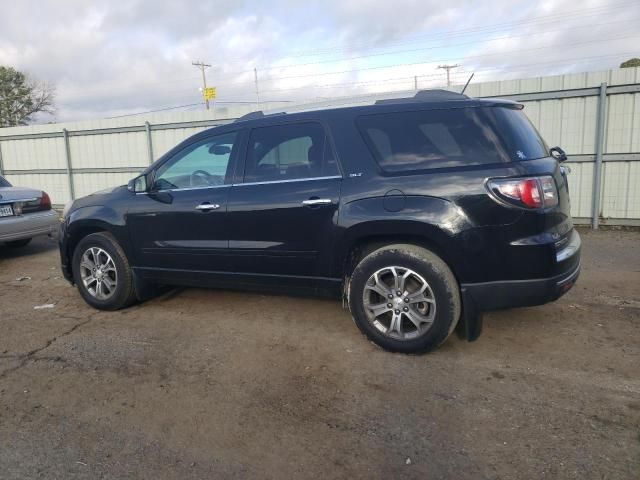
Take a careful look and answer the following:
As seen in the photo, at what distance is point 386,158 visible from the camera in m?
3.86

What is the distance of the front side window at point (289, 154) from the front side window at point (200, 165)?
9.8 inches

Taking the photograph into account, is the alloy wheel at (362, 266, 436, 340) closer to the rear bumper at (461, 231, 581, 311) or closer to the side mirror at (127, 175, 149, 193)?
the rear bumper at (461, 231, 581, 311)

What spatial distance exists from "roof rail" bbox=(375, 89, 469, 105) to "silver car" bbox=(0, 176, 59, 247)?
6271 millimetres

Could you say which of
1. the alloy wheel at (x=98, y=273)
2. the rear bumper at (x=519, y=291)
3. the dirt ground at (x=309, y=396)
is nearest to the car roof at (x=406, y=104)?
the rear bumper at (x=519, y=291)

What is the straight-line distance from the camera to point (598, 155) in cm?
855

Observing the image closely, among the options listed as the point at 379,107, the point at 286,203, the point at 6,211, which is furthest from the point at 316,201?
the point at 6,211

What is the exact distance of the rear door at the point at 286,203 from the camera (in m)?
4.05

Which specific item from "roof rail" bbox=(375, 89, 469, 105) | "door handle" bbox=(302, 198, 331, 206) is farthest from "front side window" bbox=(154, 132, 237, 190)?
"roof rail" bbox=(375, 89, 469, 105)

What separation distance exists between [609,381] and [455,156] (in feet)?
5.83

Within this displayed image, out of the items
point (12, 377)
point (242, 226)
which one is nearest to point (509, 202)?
point (242, 226)

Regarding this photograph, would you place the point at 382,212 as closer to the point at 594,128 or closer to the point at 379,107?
the point at 379,107

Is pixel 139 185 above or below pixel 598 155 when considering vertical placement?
below

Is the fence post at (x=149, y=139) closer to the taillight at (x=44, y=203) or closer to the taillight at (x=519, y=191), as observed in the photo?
the taillight at (x=44, y=203)

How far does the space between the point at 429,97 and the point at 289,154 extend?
46.9 inches
